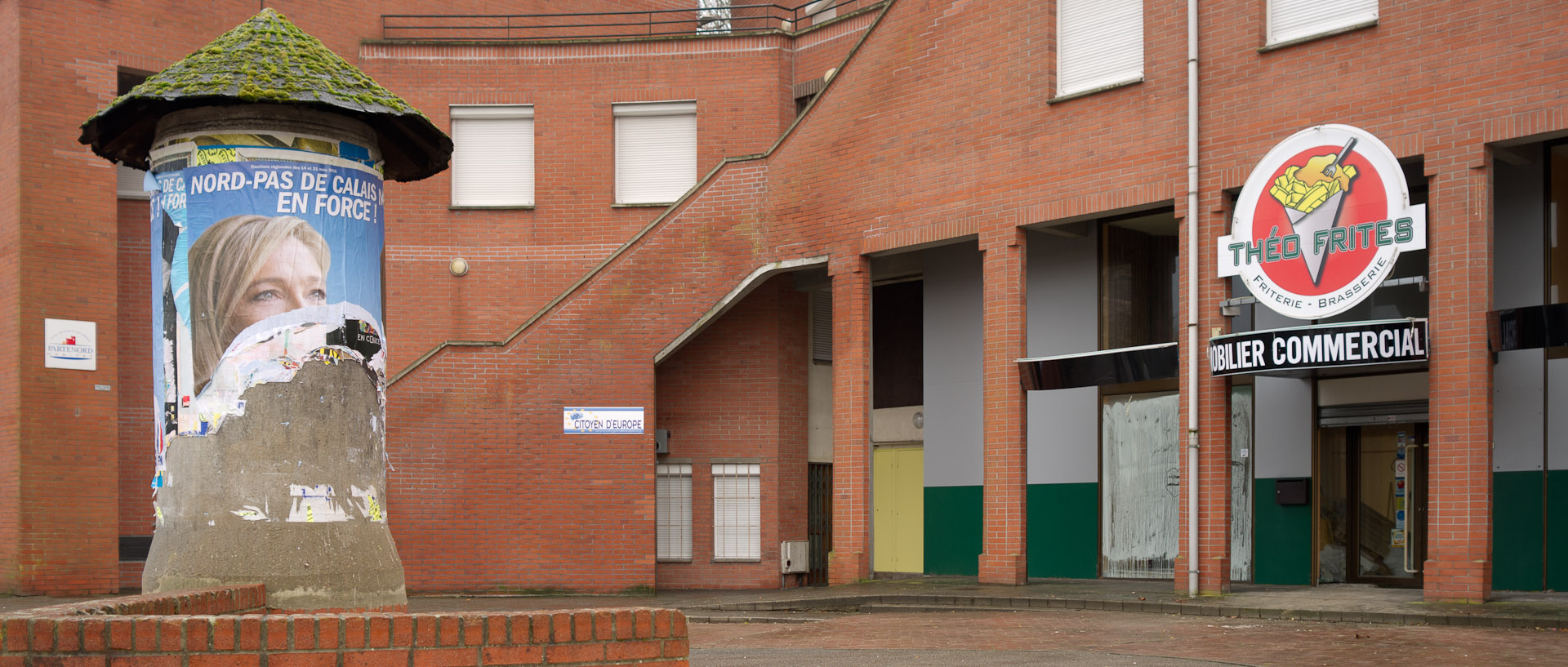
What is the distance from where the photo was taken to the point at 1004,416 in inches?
700

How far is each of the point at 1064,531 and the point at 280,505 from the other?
43.5 ft

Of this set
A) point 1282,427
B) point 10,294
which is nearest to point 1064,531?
point 1282,427

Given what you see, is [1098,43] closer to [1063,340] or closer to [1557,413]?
[1063,340]

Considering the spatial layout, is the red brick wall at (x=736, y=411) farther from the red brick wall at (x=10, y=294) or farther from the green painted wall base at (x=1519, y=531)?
the green painted wall base at (x=1519, y=531)

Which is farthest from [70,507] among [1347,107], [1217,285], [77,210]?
[1347,107]

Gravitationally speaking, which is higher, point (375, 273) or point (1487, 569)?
point (375, 273)

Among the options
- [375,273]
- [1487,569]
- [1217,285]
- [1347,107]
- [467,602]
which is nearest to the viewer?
[375,273]

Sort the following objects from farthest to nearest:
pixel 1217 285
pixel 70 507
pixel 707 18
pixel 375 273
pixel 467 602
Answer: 1. pixel 707 18
2. pixel 70 507
3. pixel 467 602
4. pixel 1217 285
5. pixel 375 273

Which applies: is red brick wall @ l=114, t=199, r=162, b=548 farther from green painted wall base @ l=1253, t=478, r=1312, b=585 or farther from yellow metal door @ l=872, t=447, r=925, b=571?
green painted wall base @ l=1253, t=478, r=1312, b=585

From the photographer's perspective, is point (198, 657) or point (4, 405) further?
point (4, 405)

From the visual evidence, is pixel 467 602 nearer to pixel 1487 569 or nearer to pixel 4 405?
pixel 4 405

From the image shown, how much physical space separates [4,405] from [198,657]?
55.3 feet

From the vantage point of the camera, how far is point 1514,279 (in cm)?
1564

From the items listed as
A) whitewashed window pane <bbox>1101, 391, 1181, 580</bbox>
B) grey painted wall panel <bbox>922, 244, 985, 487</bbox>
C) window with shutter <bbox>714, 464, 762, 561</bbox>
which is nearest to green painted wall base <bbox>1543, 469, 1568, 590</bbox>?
whitewashed window pane <bbox>1101, 391, 1181, 580</bbox>
